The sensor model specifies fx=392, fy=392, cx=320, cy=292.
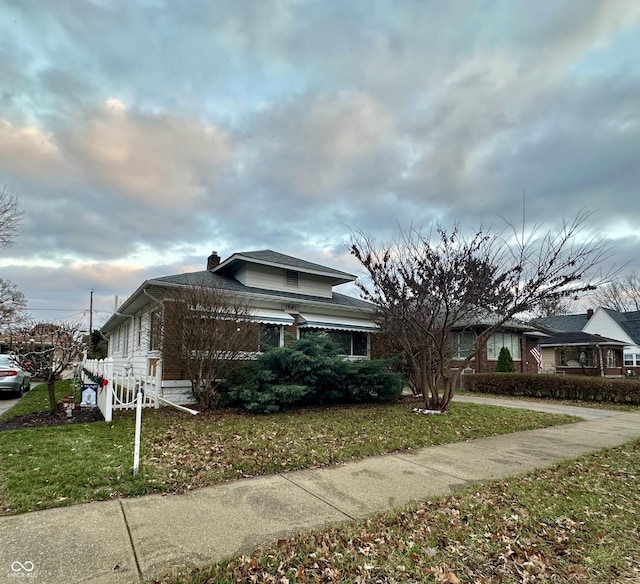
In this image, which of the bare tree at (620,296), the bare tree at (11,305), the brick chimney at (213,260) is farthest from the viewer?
the bare tree at (620,296)

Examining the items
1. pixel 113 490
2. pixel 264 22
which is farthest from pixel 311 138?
pixel 113 490

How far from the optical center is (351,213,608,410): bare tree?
9.95 meters

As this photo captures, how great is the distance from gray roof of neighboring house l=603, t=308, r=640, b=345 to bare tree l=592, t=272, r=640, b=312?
1151 centimetres

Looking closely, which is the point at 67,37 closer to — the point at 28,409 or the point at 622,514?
the point at 28,409

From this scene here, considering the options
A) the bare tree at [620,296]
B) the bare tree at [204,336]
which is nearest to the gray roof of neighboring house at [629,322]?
the bare tree at [620,296]

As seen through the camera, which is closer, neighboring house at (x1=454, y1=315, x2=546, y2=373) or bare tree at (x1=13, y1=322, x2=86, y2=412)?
bare tree at (x1=13, y1=322, x2=86, y2=412)

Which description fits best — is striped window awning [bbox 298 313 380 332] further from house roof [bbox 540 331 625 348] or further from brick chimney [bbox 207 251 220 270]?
house roof [bbox 540 331 625 348]

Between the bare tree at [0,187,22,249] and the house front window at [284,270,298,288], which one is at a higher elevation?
the bare tree at [0,187,22,249]

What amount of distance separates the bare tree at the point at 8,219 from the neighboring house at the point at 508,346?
935 inches

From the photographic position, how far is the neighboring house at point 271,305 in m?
12.4

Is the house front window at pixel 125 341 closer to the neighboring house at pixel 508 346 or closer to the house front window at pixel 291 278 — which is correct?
the house front window at pixel 291 278

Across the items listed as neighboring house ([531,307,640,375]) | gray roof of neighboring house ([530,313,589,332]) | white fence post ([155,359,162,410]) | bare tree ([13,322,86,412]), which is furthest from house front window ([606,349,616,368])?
bare tree ([13,322,86,412])

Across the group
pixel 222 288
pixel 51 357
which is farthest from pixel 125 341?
pixel 222 288

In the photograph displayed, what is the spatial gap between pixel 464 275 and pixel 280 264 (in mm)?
7323
